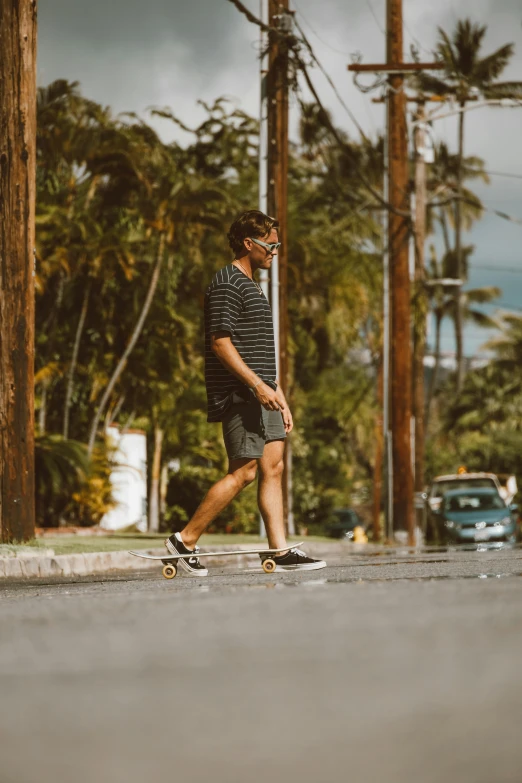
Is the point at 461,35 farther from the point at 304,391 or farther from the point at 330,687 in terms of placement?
the point at 330,687

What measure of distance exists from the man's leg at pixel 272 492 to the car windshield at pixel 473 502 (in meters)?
19.1

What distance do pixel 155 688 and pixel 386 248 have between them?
83.4ft

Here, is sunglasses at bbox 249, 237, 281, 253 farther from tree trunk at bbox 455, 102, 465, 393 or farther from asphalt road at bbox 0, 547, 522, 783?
tree trunk at bbox 455, 102, 465, 393

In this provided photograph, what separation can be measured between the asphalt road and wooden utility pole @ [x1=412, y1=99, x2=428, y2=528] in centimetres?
2841

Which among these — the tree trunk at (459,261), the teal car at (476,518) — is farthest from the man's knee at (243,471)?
the tree trunk at (459,261)

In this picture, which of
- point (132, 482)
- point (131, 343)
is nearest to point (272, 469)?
point (131, 343)

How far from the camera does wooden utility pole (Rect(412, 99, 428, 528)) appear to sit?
3509cm

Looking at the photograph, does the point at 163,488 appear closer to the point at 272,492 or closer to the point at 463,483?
the point at 463,483

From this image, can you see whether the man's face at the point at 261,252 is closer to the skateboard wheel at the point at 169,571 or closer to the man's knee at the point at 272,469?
the man's knee at the point at 272,469

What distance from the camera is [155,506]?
3083 cm

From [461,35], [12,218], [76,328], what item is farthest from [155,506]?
A: [461,35]

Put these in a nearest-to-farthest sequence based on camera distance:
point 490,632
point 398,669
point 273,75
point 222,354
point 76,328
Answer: point 398,669
point 490,632
point 222,354
point 273,75
point 76,328

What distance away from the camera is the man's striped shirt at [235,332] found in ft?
27.3

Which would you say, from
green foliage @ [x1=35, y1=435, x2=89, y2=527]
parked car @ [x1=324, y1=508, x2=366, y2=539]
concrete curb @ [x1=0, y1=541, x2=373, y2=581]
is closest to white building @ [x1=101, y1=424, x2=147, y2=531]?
green foliage @ [x1=35, y1=435, x2=89, y2=527]
